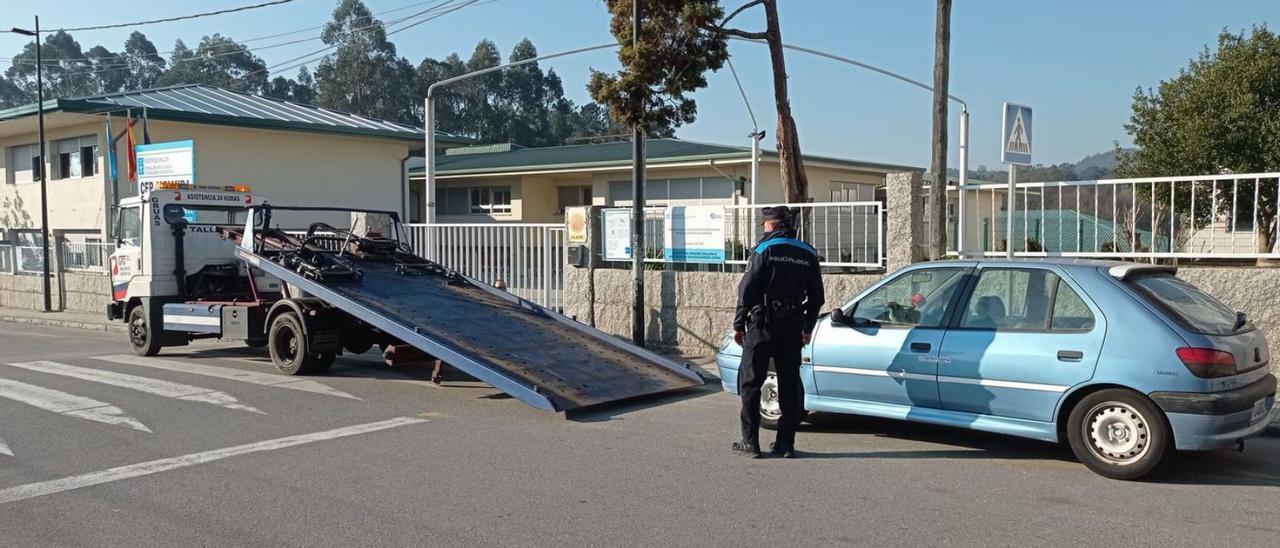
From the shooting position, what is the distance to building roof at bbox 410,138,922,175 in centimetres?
2957

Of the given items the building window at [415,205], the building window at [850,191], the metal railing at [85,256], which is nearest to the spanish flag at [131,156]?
the metal railing at [85,256]

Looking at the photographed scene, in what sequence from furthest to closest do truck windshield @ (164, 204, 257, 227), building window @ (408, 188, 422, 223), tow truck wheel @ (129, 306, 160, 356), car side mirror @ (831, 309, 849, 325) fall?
building window @ (408, 188, 422, 223) → truck windshield @ (164, 204, 257, 227) → tow truck wheel @ (129, 306, 160, 356) → car side mirror @ (831, 309, 849, 325)

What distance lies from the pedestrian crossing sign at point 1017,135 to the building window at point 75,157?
81.3ft

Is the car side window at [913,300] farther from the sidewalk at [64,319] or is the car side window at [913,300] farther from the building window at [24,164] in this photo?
the building window at [24,164]

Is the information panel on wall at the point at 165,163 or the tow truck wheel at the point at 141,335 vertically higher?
the information panel on wall at the point at 165,163

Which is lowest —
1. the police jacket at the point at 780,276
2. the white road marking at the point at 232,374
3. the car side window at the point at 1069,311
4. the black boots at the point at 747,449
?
the white road marking at the point at 232,374

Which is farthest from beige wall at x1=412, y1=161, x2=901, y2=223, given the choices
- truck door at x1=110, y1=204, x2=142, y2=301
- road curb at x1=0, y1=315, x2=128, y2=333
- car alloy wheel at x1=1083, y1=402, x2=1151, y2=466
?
car alloy wheel at x1=1083, y1=402, x2=1151, y2=466

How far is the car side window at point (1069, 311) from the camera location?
639 centimetres

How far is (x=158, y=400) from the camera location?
9.59 metres

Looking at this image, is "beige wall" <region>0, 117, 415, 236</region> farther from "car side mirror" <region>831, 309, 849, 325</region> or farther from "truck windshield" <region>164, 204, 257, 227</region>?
"car side mirror" <region>831, 309, 849, 325</region>

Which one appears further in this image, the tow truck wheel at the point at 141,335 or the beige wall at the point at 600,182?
the beige wall at the point at 600,182

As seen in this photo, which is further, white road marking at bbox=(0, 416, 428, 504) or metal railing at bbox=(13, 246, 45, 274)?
metal railing at bbox=(13, 246, 45, 274)

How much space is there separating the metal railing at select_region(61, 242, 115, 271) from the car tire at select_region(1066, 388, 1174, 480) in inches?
860

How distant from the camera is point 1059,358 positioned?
6344 mm
